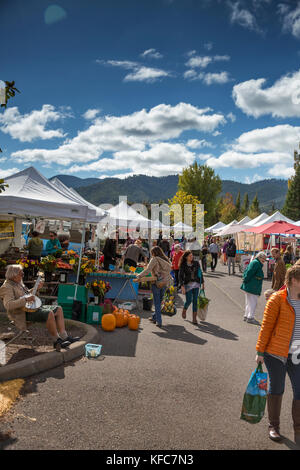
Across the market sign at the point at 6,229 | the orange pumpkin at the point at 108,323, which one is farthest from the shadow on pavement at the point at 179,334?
the market sign at the point at 6,229

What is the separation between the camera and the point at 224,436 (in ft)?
11.7

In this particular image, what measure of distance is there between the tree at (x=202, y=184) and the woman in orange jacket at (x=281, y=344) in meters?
59.8

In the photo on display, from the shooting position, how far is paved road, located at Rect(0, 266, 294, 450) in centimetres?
343

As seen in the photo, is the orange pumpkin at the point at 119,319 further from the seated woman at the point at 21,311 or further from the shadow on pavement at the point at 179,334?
the seated woman at the point at 21,311

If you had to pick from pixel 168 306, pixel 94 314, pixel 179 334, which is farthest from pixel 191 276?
pixel 94 314

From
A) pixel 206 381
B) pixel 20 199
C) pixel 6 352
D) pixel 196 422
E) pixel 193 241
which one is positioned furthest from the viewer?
pixel 193 241

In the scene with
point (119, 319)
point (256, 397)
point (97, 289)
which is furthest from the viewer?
point (97, 289)

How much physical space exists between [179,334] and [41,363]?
3.36m

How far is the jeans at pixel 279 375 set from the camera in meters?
3.58

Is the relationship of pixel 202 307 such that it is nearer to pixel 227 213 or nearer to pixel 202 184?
pixel 202 184

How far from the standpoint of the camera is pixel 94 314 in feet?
26.2
